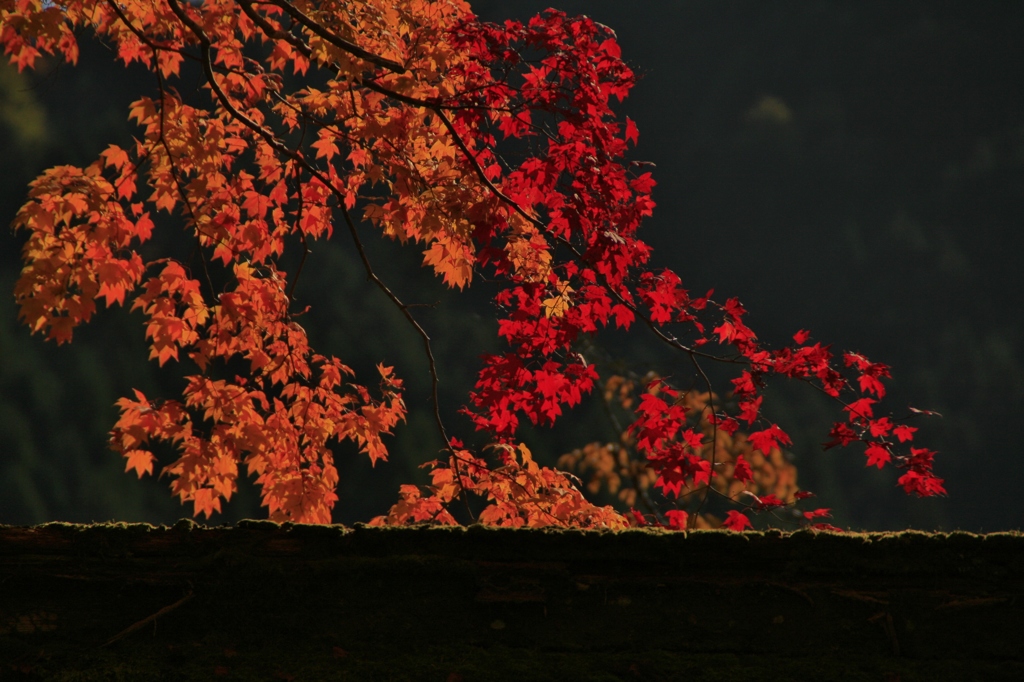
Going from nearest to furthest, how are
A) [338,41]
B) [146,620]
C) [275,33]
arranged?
[146,620] → [338,41] → [275,33]

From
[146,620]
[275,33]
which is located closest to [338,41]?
[275,33]

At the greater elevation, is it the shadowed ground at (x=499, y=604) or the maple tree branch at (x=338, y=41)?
the maple tree branch at (x=338, y=41)

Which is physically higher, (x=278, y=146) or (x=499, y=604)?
(x=278, y=146)

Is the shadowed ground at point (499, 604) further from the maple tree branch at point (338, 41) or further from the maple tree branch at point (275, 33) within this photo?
the maple tree branch at point (275, 33)

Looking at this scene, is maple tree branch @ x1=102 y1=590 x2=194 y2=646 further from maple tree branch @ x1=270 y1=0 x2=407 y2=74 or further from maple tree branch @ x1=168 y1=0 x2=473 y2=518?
maple tree branch @ x1=270 y1=0 x2=407 y2=74

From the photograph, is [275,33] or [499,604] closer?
[499,604]

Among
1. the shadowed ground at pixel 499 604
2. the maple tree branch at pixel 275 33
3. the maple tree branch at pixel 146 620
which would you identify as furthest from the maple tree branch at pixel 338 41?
the maple tree branch at pixel 146 620

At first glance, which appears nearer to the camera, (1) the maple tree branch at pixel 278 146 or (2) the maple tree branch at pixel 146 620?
(2) the maple tree branch at pixel 146 620

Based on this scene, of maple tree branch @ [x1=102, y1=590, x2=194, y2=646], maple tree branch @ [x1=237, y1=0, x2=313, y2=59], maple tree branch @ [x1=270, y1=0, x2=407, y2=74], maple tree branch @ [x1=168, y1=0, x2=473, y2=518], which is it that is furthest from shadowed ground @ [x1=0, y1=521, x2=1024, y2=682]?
maple tree branch @ [x1=237, y1=0, x2=313, y2=59]

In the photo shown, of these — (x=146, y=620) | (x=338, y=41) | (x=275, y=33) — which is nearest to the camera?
(x=146, y=620)

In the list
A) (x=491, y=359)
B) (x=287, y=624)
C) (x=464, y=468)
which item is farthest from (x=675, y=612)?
(x=464, y=468)

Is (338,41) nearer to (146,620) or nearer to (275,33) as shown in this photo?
(275,33)

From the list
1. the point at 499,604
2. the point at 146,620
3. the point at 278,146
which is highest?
the point at 278,146

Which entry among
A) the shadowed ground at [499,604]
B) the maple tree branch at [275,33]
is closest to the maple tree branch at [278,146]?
the maple tree branch at [275,33]
